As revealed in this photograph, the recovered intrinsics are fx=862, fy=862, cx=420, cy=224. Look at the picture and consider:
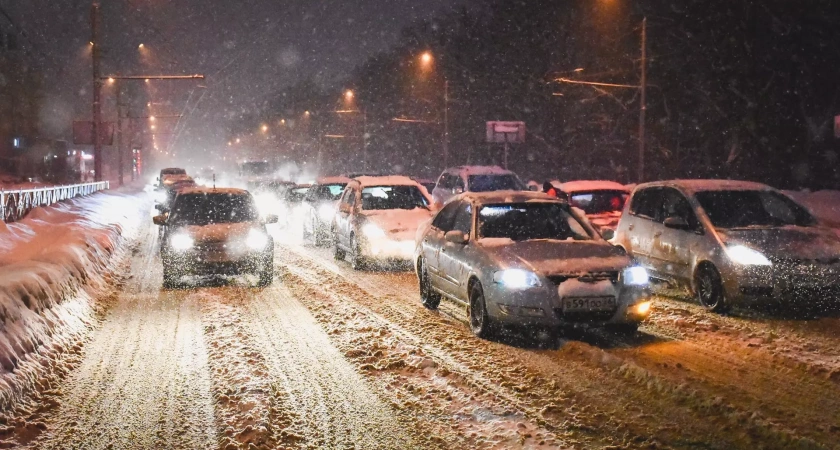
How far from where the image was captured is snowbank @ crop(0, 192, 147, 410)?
753 centimetres

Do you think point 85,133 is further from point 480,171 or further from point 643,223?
point 643,223

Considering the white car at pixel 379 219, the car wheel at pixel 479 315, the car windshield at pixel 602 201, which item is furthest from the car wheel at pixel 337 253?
the car wheel at pixel 479 315

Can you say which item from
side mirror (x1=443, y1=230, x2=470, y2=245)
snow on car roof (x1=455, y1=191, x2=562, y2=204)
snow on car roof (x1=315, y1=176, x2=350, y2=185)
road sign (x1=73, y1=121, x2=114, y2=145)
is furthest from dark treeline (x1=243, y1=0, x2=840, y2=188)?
side mirror (x1=443, y1=230, x2=470, y2=245)

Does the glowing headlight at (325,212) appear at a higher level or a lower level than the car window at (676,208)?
lower

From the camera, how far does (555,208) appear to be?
10.7 m

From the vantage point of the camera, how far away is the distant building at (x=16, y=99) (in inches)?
2911

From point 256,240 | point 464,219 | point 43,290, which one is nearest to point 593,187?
point 256,240

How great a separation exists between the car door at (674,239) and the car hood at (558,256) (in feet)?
7.59

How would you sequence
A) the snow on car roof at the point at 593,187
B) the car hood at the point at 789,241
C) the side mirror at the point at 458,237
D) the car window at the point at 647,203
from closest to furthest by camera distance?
the side mirror at the point at 458,237 < the car hood at the point at 789,241 < the car window at the point at 647,203 < the snow on car roof at the point at 593,187

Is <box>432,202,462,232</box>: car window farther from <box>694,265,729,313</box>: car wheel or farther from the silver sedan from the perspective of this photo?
<box>694,265,729,313</box>: car wheel

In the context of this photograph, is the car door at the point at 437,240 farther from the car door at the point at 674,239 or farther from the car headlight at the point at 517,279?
the car door at the point at 674,239

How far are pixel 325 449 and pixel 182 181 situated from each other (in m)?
36.9

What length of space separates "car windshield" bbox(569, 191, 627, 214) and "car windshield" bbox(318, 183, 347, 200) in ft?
22.6

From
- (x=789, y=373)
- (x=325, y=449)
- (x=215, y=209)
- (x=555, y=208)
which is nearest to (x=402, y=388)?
(x=325, y=449)
